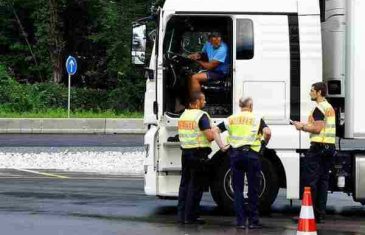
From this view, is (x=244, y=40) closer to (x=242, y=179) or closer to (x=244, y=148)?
(x=244, y=148)

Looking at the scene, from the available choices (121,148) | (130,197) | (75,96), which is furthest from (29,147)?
(75,96)

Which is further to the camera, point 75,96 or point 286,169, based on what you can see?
point 75,96

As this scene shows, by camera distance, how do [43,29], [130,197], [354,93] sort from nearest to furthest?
1. [354,93]
2. [130,197]
3. [43,29]

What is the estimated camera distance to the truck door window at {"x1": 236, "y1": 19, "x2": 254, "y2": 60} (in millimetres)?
11078

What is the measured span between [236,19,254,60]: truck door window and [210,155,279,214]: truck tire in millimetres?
1460

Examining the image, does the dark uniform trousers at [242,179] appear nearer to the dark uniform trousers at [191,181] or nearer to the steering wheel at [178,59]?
the dark uniform trousers at [191,181]

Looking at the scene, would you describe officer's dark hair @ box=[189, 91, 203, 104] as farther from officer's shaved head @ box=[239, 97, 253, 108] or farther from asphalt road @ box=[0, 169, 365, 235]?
asphalt road @ box=[0, 169, 365, 235]

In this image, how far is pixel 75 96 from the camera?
3566 centimetres

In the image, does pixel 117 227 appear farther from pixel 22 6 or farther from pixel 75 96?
pixel 22 6

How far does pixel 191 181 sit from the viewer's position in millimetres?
10570

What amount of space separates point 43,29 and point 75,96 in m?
5.34

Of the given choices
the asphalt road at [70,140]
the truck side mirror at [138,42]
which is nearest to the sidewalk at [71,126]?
the asphalt road at [70,140]

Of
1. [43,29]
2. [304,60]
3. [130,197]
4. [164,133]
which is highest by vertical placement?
[43,29]

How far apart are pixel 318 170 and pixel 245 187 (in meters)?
1.04
